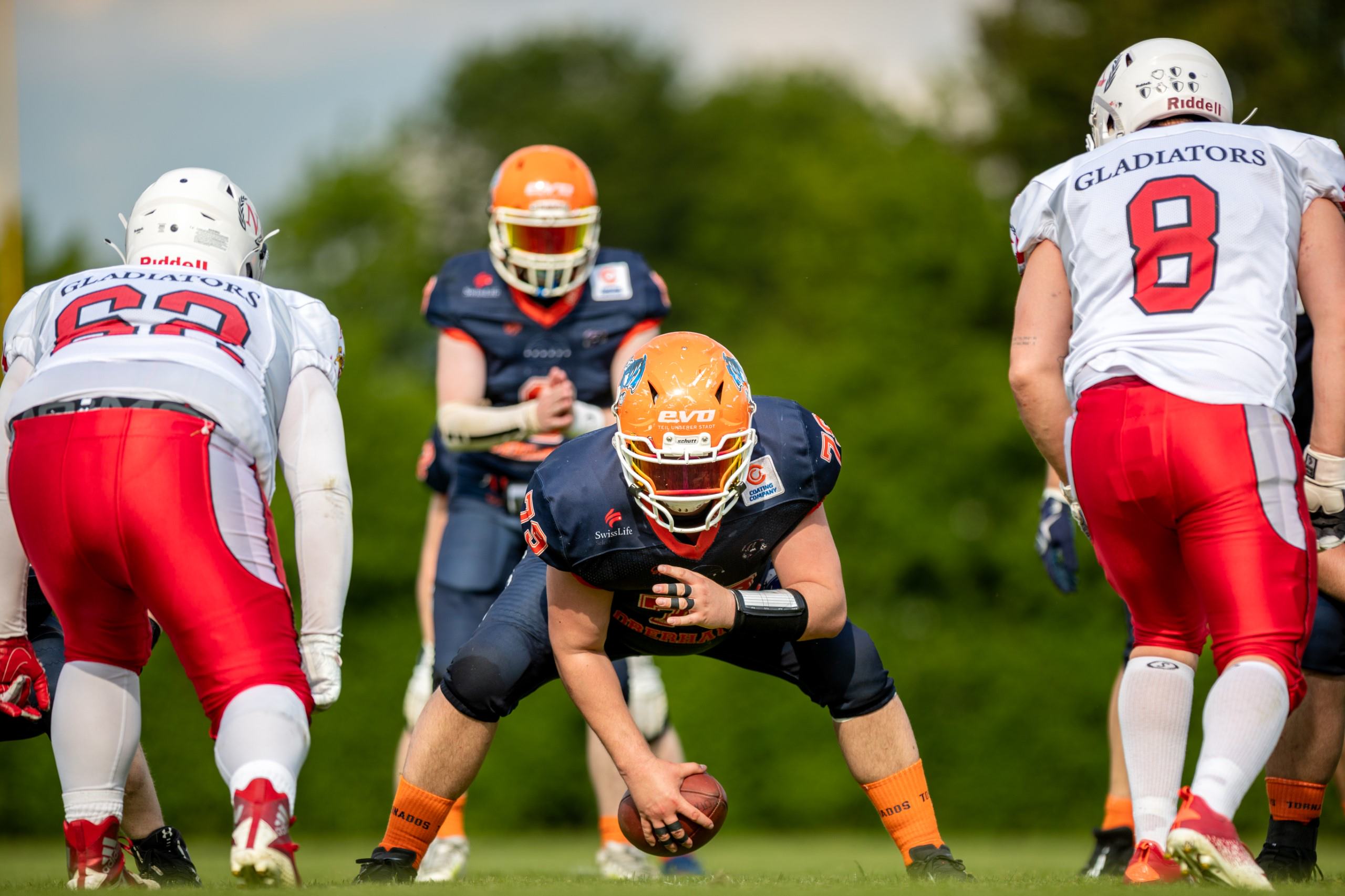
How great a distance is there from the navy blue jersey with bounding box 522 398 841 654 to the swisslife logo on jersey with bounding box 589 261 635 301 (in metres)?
2.11

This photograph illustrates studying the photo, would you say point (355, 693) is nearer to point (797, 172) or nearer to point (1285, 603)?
point (1285, 603)

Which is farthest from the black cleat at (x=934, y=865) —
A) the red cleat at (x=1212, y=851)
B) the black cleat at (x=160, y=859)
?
the black cleat at (x=160, y=859)

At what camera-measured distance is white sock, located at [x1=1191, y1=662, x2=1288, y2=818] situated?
3.17 metres

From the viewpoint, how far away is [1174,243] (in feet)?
11.7

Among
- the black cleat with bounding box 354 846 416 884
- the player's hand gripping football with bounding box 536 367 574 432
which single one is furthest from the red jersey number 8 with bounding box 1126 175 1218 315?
the black cleat with bounding box 354 846 416 884

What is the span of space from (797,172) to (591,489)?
76.1 feet

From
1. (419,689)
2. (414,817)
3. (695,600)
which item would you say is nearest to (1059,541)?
(695,600)

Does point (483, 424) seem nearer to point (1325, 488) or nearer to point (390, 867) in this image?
point (390, 867)

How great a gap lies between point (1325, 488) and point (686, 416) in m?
1.56

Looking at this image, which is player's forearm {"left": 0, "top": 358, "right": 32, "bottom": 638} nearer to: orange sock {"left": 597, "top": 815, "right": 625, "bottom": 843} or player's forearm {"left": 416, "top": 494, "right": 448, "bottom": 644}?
orange sock {"left": 597, "top": 815, "right": 625, "bottom": 843}

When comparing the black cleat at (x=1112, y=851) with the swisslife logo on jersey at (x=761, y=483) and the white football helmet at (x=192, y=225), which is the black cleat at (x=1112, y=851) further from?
the white football helmet at (x=192, y=225)

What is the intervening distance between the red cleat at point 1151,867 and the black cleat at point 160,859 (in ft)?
8.21

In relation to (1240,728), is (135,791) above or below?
below


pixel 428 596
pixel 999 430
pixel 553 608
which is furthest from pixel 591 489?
pixel 999 430
